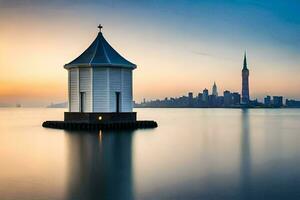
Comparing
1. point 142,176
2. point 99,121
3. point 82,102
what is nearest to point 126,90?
point 99,121

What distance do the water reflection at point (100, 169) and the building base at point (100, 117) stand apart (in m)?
5.60

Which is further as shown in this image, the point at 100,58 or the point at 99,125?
the point at 100,58

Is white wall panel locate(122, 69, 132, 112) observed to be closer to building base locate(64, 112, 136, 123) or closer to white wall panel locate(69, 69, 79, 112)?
building base locate(64, 112, 136, 123)

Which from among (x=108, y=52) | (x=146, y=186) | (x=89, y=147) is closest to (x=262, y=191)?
(x=146, y=186)

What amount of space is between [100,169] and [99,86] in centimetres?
1686

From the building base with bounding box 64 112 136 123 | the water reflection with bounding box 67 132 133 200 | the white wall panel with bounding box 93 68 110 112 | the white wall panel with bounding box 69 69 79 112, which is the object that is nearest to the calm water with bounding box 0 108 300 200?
the water reflection with bounding box 67 132 133 200

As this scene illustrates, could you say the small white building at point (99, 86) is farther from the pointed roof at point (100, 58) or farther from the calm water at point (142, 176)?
the calm water at point (142, 176)

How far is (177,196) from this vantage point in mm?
8875

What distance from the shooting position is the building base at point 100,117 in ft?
95.0

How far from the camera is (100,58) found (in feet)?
96.6

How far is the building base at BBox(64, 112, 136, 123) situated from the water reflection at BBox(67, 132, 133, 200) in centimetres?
560

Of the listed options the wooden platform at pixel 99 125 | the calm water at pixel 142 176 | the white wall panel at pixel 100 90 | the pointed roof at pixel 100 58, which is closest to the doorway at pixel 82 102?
the white wall panel at pixel 100 90

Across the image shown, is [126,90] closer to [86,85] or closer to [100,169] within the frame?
[86,85]

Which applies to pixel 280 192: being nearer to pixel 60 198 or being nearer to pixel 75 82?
pixel 60 198
